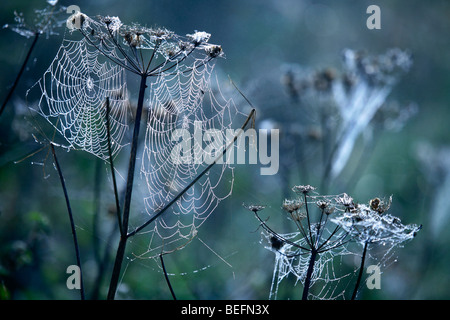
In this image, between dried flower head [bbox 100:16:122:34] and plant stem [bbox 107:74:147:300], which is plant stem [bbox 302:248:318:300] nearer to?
plant stem [bbox 107:74:147:300]

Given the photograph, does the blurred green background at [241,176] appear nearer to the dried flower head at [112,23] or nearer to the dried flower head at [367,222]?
the dried flower head at [367,222]

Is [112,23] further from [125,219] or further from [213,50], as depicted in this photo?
[125,219]

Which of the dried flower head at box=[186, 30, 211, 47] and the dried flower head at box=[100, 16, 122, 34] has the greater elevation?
the dried flower head at box=[100, 16, 122, 34]

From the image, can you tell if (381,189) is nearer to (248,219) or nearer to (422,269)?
(248,219)

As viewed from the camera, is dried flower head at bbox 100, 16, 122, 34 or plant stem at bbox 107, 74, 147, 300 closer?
plant stem at bbox 107, 74, 147, 300

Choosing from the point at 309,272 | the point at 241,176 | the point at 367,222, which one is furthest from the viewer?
the point at 241,176

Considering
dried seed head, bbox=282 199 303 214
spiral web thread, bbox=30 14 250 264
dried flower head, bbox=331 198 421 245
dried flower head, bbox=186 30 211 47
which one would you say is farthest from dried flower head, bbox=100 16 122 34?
dried flower head, bbox=331 198 421 245

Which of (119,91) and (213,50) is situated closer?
(213,50)

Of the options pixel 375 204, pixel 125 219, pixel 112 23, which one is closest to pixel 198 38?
pixel 112 23
